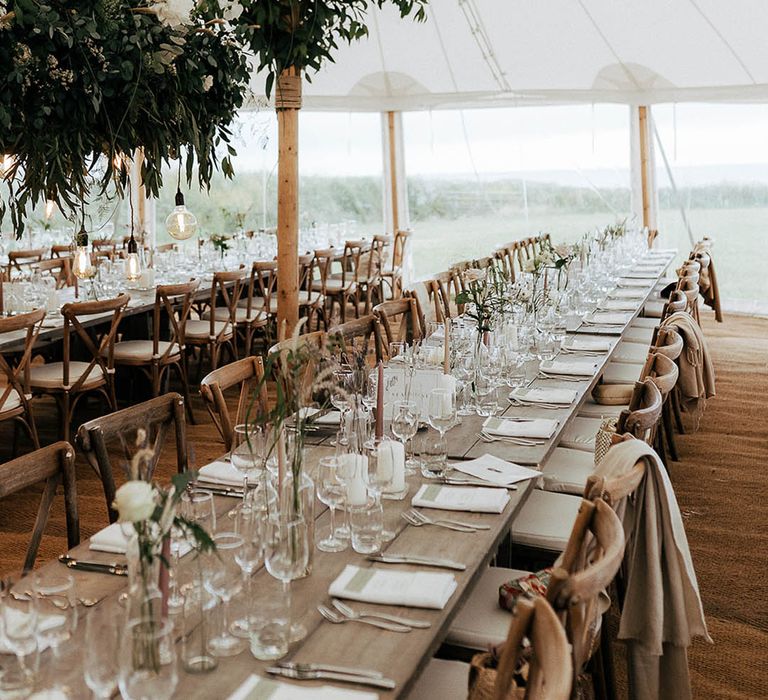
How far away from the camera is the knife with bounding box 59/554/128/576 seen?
2199 millimetres

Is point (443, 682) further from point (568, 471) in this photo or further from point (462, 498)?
point (568, 471)

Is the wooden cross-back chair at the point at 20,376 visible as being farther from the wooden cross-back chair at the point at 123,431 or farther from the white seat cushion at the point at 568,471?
the white seat cushion at the point at 568,471

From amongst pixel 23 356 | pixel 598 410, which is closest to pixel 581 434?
pixel 598 410

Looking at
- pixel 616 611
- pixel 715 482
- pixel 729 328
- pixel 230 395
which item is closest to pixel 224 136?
pixel 616 611

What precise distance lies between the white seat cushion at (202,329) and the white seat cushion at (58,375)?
1109mm

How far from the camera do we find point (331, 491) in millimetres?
2461

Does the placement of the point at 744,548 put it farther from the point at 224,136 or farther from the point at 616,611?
the point at 224,136

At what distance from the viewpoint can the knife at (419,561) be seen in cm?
219

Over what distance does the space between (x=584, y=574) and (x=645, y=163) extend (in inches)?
404

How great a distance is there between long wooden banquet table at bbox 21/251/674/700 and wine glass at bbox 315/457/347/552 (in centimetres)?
6

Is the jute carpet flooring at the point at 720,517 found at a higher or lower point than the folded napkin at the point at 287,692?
lower

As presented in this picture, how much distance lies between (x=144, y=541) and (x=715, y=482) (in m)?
4.19

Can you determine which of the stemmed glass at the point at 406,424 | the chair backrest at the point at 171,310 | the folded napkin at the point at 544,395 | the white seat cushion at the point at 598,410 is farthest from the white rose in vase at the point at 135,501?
the chair backrest at the point at 171,310

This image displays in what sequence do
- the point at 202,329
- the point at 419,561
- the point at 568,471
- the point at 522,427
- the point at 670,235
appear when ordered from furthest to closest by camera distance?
the point at 670,235 → the point at 202,329 → the point at 568,471 → the point at 522,427 → the point at 419,561
